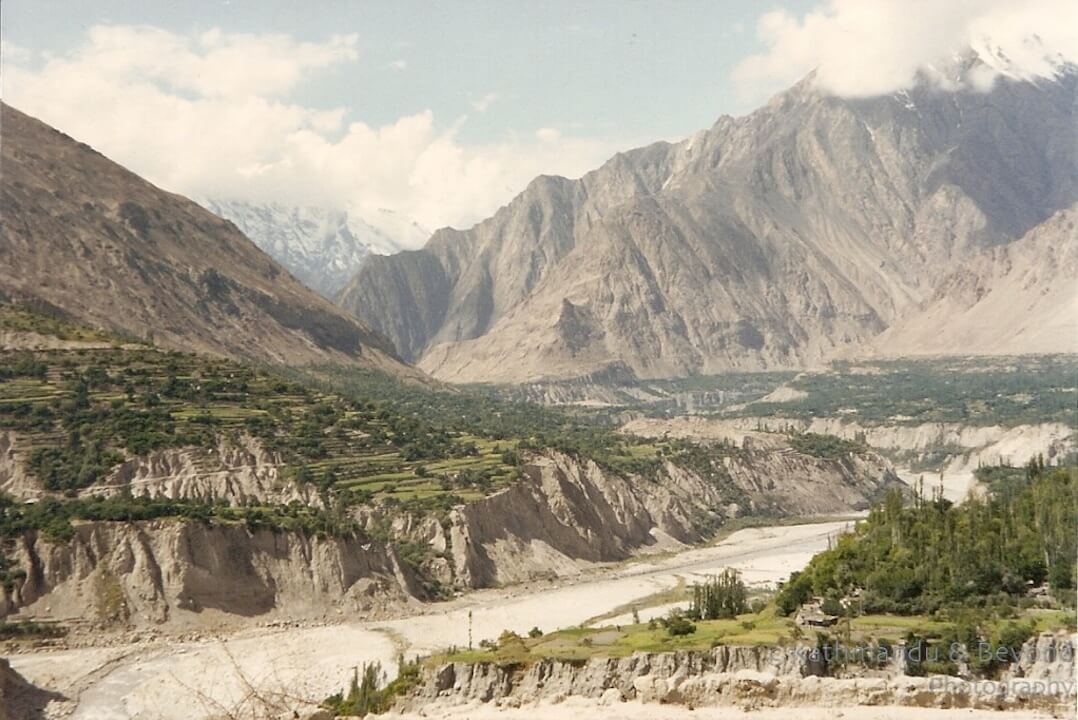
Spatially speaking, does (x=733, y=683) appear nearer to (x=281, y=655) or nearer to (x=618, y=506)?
(x=281, y=655)

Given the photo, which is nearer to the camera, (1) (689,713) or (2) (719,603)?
(1) (689,713)

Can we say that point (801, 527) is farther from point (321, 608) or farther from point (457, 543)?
point (321, 608)

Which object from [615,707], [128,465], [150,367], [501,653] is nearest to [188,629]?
[128,465]

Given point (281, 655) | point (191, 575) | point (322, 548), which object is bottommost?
point (281, 655)

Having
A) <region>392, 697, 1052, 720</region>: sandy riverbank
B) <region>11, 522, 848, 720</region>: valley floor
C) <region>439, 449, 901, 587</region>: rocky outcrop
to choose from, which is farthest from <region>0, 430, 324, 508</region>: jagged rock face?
<region>392, 697, 1052, 720</region>: sandy riverbank

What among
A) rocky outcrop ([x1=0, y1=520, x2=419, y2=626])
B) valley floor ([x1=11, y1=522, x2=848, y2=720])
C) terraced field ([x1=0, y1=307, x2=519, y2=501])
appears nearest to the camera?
valley floor ([x1=11, y1=522, x2=848, y2=720])

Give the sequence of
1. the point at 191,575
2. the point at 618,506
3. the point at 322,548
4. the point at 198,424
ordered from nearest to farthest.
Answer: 1. the point at 191,575
2. the point at 322,548
3. the point at 198,424
4. the point at 618,506

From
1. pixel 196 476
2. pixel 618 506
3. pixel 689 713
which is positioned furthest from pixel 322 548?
pixel 689 713

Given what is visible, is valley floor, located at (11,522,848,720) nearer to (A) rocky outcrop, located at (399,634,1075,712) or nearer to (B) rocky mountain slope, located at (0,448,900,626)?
(B) rocky mountain slope, located at (0,448,900,626)
